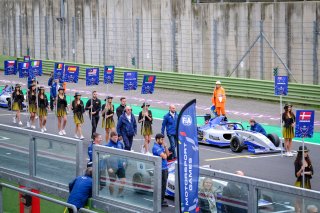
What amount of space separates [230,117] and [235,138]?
22.4 ft

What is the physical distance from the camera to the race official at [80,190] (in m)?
12.7

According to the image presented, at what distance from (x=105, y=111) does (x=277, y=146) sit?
5.37 m

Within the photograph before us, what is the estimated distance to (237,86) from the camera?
35.8 m

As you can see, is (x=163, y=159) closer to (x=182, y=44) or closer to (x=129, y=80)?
(x=129, y=80)

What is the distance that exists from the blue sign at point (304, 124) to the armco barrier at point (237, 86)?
12.4 metres

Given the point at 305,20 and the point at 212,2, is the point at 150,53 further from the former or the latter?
the point at 305,20

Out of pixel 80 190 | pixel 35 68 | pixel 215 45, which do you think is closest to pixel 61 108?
pixel 35 68

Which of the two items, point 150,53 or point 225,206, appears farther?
point 150,53

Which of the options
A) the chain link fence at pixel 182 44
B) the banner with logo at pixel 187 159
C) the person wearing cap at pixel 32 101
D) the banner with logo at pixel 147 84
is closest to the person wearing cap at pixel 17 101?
the person wearing cap at pixel 32 101

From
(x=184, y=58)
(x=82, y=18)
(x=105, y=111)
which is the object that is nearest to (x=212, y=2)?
(x=184, y=58)

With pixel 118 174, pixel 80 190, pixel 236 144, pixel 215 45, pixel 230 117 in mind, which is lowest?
pixel 236 144

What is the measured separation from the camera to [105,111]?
85.1 feet

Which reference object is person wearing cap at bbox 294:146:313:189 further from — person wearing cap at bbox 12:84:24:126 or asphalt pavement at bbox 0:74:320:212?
person wearing cap at bbox 12:84:24:126

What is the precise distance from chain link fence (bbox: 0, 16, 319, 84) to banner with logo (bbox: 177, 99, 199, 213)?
23.2 m
